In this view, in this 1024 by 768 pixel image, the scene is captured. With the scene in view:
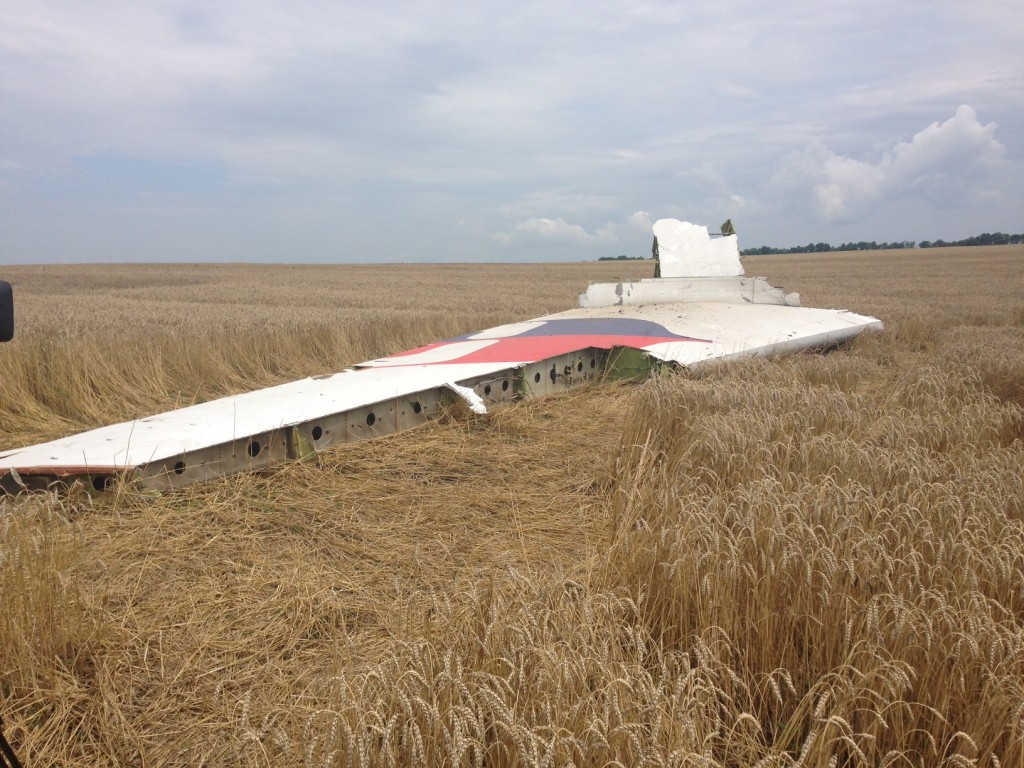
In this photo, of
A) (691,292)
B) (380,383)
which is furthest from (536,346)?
(691,292)

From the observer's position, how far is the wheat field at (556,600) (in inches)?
71.6

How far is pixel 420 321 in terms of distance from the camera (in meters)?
12.2

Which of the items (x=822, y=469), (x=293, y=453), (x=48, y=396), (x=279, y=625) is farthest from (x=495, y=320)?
(x=279, y=625)

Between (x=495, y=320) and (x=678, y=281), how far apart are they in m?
3.50

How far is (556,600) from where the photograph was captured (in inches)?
95.0

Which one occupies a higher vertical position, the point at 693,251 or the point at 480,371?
the point at 693,251

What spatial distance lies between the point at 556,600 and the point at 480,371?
406cm

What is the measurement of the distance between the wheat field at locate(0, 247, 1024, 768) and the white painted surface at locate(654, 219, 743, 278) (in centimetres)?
623

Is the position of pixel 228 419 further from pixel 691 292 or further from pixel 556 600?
pixel 691 292

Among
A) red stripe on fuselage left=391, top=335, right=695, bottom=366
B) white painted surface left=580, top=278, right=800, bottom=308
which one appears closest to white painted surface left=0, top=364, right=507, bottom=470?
red stripe on fuselage left=391, top=335, right=695, bottom=366

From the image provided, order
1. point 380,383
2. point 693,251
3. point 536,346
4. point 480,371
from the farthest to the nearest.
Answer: point 693,251 < point 536,346 < point 480,371 < point 380,383

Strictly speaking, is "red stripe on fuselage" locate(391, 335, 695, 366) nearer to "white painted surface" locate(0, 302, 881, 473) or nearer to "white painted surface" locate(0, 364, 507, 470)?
"white painted surface" locate(0, 302, 881, 473)

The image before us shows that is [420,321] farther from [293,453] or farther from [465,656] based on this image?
[465,656]

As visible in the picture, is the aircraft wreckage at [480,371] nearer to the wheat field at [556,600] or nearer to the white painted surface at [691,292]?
the white painted surface at [691,292]
